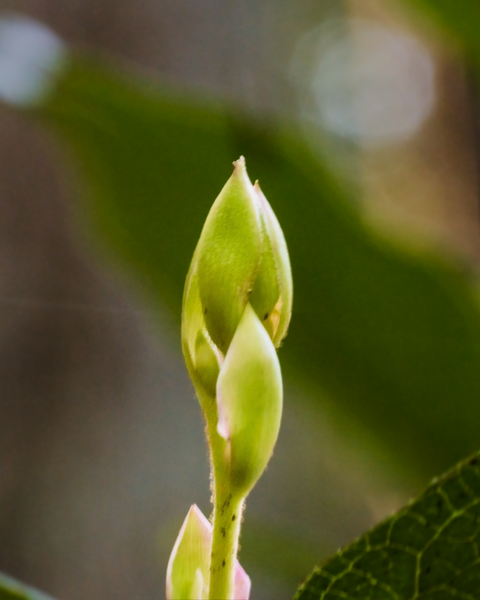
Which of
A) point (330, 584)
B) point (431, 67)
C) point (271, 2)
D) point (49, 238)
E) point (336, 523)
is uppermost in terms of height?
point (271, 2)

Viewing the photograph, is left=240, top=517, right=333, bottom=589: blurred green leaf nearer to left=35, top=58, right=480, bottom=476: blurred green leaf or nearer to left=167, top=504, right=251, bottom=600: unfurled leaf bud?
left=35, top=58, right=480, bottom=476: blurred green leaf

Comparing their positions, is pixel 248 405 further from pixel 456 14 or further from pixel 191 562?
pixel 456 14

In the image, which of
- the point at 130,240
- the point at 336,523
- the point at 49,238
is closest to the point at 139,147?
the point at 130,240

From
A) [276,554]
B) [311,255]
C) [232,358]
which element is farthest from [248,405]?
[276,554]

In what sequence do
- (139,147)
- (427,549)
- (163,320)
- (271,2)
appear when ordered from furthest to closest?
1. (271,2)
2. (163,320)
3. (139,147)
4. (427,549)

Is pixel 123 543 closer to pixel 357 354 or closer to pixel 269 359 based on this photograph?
pixel 357 354

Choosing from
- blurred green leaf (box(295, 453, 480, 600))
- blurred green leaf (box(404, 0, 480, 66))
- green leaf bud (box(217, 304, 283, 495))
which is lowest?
blurred green leaf (box(295, 453, 480, 600))

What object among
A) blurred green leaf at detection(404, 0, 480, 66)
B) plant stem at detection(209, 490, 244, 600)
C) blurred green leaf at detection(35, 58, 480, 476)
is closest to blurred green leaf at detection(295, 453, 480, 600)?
plant stem at detection(209, 490, 244, 600)
